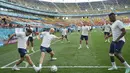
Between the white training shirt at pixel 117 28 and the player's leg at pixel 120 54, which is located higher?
the white training shirt at pixel 117 28

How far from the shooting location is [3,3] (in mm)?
64000

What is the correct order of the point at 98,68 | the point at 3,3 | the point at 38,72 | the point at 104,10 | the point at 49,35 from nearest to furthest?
the point at 38,72 < the point at 98,68 < the point at 49,35 < the point at 3,3 < the point at 104,10

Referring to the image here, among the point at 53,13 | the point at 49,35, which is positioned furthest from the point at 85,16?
the point at 49,35

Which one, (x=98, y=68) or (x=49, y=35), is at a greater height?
(x=49, y=35)

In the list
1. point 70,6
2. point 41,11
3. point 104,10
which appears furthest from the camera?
point 70,6

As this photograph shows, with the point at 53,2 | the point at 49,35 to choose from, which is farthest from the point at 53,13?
the point at 49,35

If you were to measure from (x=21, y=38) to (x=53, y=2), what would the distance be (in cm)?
10230

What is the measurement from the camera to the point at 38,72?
867 cm

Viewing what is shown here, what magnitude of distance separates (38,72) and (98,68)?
2538 mm

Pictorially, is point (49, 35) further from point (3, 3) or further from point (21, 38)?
point (3, 3)

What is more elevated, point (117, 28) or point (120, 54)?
point (117, 28)

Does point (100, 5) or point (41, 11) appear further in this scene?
point (100, 5)

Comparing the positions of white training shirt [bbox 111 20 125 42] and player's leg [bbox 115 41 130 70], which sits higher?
white training shirt [bbox 111 20 125 42]

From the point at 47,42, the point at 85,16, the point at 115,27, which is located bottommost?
the point at 85,16
